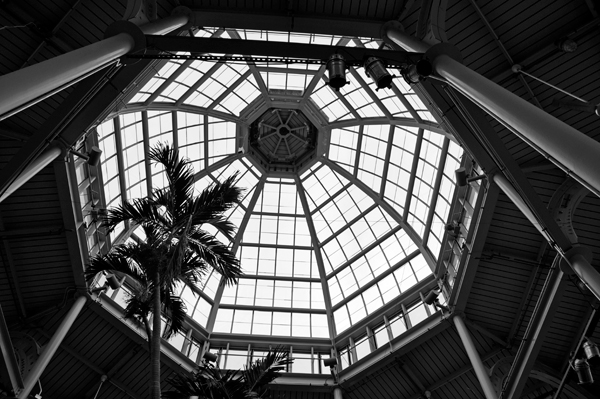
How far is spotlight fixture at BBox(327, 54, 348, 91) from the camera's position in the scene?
27.4 feet

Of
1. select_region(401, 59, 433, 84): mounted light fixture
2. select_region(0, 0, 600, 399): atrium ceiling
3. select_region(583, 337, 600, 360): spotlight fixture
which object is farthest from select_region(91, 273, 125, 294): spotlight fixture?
select_region(583, 337, 600, 360): spotlight fixture

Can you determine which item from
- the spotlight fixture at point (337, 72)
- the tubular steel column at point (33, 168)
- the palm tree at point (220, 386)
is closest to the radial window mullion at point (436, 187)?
the spotlight fixture at point (337, 72)

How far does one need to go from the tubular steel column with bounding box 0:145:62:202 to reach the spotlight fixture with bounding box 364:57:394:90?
8.28 meters

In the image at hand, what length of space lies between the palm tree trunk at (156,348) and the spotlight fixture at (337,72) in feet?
18.8

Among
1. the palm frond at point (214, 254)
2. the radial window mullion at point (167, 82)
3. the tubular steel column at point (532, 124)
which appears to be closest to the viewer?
the tubular steel column at point (532, 124)

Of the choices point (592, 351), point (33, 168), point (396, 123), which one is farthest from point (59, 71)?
point (396, 123)

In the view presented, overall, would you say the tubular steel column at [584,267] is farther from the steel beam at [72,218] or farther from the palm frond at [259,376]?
the steel beam at [72,218]

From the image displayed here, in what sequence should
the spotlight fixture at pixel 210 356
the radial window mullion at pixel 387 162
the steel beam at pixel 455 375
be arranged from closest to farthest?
the steel beam at pixel 455 375 < the spotlight fixture at pixel 210 356 < the radial window mullion at pixel 387 162

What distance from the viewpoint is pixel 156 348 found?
976cm

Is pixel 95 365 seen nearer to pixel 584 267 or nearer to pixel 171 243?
pixel 171 243

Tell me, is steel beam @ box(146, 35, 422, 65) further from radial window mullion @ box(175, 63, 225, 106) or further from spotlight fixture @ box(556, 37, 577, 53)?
radial window mullion @ box(175, 63, 225, 106)

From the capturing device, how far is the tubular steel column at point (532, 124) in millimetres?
5004

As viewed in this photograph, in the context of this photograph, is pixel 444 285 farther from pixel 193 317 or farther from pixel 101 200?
pixel 101 200

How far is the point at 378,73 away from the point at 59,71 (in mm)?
5169
